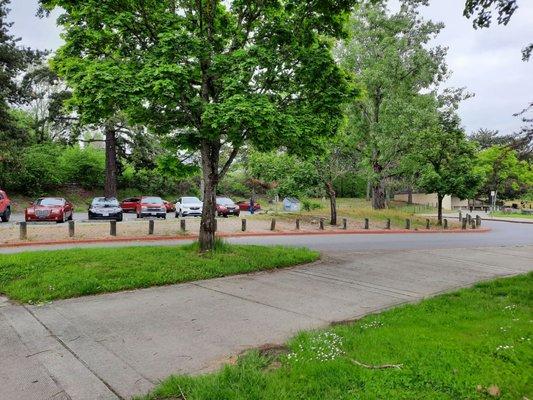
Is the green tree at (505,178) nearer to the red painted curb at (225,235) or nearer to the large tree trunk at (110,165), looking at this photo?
the red painted curb at (225,235)

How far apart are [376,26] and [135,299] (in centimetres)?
3258

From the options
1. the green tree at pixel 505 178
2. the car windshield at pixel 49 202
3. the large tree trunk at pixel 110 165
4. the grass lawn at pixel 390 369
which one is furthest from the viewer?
the green tree at pixel 505 178

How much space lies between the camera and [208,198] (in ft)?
37.7

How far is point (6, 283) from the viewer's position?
835cm

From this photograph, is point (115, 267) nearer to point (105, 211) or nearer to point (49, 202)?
point (105, 211)

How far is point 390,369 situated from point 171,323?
329cm

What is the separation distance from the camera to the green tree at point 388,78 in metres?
31.1

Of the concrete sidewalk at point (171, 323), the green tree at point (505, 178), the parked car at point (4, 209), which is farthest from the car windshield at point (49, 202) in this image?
the green tree at point (505, 178)

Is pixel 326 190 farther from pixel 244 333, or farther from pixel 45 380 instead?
pixel 45 380

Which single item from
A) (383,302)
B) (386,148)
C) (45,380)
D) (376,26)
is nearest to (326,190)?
(386,148)

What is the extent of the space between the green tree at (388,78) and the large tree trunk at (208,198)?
70.1ft

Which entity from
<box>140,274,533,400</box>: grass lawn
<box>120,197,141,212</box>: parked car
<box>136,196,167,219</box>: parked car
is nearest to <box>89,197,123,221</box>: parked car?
<box>136,196,167,219</box>: parked car

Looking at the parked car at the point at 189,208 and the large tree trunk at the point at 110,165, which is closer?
the parked car at the point at 189,208

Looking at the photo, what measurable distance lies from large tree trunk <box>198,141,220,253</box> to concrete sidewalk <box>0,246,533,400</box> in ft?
6.57
